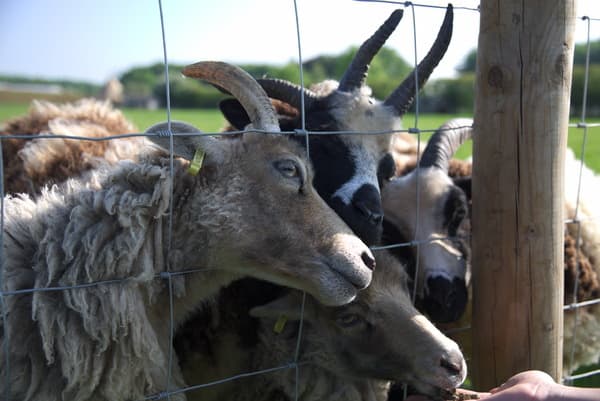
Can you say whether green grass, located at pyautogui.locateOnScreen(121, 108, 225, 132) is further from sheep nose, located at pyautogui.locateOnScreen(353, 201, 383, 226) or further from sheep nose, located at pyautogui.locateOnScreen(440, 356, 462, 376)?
sheep nose, located at pyautogui.locateOnScreen(440, 356, 462, 376)

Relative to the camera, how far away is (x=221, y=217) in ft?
8.13

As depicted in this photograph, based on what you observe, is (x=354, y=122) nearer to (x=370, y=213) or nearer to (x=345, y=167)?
(x=345, y=167)

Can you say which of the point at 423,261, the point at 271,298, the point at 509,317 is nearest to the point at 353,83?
the point at 423,261

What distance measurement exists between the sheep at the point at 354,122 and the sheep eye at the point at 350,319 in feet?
1.62

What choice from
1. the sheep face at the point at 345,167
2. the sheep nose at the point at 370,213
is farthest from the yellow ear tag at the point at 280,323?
the sheep nose at the point at 370,213

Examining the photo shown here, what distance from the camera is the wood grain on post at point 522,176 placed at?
2.72m

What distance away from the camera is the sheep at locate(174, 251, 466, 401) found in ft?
8.89

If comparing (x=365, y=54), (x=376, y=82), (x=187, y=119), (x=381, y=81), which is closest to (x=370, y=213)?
(x=365, y=54)

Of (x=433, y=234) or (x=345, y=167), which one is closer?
(x=345, y=167)

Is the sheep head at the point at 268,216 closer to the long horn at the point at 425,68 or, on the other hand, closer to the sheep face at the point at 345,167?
the sheep face at the point at 345,167

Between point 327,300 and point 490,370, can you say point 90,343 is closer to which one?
point 327,300

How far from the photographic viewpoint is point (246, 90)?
265 centimetres

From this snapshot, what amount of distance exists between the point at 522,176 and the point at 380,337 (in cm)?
95

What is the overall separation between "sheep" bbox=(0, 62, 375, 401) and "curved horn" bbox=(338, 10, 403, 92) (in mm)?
1494
